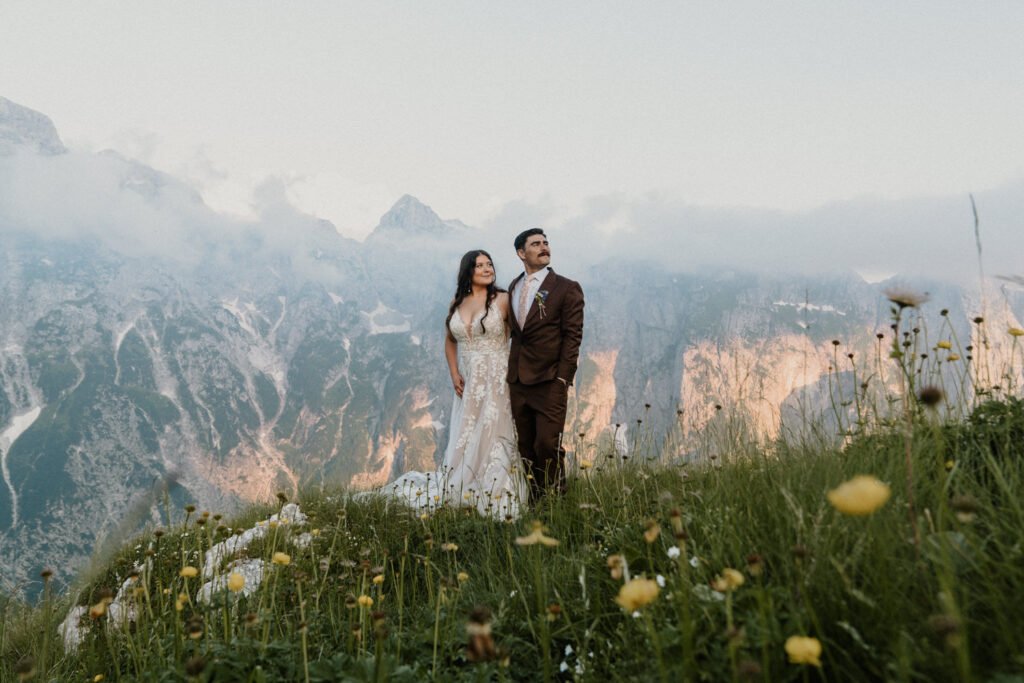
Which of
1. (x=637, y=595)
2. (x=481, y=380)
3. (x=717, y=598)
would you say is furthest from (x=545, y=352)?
(x=637, y=595)

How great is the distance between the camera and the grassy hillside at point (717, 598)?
1.14 metres

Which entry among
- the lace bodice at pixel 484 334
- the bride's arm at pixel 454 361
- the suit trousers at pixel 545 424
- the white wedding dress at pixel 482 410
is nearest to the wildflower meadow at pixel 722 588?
the suit trousers at pixel 545 424

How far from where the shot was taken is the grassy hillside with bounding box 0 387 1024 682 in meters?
1.14

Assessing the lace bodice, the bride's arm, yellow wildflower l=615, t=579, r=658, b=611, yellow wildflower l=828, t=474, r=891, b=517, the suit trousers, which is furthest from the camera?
the bride's arm

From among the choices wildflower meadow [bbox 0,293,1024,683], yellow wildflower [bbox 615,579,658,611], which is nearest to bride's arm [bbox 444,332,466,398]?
wildflower meadow [bbox 0,293,1024,683]

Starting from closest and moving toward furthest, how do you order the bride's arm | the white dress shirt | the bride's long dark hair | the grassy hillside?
the grassy hillside
the white dress shirt
the bride's long dark hair
the bride's arm

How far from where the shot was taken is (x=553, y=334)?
5.90 m

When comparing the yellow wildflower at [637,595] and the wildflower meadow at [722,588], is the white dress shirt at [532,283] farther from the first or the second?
the yellow wildflower at [637,595]

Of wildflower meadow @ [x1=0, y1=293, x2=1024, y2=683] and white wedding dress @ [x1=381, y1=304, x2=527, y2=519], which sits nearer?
wildflower meadow @ [x1=0, y1=293, x2=1024, y2=683]

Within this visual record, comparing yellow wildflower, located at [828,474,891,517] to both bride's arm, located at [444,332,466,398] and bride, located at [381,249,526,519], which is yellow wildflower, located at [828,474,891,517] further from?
bride's arm, located at [444,332,466,398]

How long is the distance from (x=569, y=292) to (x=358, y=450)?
193826 millimetres

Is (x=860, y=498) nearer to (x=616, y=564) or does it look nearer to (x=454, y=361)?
(x=616, y=564)

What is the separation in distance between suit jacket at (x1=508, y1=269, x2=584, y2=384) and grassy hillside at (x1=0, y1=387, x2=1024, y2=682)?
2.25 meters

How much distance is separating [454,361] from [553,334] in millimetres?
1905
